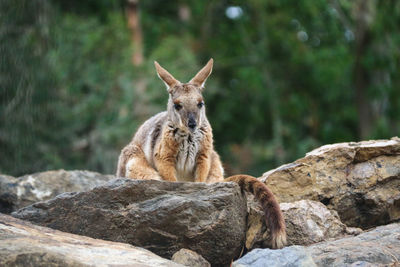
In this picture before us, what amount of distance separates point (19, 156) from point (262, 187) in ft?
43.0

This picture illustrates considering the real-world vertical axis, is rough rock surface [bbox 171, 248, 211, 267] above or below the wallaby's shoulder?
below

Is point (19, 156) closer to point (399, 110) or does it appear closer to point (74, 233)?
point (74, 233)

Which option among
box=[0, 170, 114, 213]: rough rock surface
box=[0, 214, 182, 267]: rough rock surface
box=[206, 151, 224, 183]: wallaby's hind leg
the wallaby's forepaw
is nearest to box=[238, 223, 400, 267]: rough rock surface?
the wallaby's forepaw

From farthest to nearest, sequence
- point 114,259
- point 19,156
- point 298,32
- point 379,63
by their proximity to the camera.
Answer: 1. point 298,32
2. point 379,63
3. point 19,156
4. point 114,259

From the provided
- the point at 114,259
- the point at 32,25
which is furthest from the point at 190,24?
the point at 114,259

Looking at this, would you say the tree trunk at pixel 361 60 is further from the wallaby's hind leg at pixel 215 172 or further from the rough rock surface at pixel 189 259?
the rough rock surface at pixel 189 259

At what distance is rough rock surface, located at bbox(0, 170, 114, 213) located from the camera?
347 inches

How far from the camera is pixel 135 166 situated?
824 cm

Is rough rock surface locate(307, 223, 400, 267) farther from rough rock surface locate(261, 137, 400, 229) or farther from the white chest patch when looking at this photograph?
the white chest patch

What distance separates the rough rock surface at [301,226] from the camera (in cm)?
683

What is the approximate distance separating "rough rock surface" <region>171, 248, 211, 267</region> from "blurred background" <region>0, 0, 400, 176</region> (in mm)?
11240

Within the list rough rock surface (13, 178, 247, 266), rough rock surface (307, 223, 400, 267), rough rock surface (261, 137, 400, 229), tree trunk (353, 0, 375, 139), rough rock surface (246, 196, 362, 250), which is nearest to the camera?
rough rock surface (307, 223, 400, 267)

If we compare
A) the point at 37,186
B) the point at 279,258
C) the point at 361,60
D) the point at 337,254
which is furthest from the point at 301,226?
the point at 361,60

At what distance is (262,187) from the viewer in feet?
22.2
